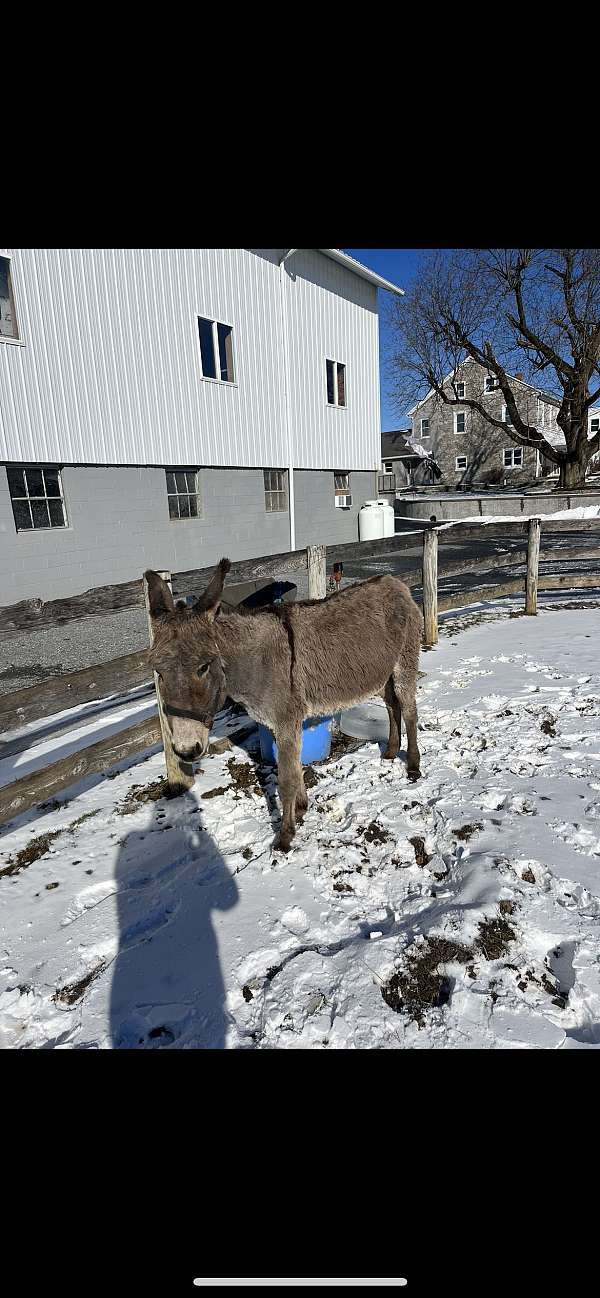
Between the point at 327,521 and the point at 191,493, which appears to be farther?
the point at 327,521

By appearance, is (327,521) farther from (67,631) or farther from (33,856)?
(33,856)

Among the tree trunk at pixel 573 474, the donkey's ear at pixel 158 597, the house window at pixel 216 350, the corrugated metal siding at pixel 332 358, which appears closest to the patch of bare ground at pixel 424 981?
the donkey's ear at pixel 158 597

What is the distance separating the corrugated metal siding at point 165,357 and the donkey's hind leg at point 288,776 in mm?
9819

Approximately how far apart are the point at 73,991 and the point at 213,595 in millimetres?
2220

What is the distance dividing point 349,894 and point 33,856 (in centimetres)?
222

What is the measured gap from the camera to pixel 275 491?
17.6m

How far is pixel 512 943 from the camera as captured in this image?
2.70 metres

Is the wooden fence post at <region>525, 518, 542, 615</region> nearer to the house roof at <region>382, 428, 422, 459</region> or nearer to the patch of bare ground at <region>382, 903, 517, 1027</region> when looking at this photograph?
the patch of bare ground at <region>382, 903, 517, 1027</region>

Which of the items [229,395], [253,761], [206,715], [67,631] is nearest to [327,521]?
[229,395]

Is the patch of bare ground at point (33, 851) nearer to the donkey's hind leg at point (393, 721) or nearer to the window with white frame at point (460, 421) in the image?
the donkey's hind leg at point (393, 721)

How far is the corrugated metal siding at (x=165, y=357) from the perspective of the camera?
1087cm

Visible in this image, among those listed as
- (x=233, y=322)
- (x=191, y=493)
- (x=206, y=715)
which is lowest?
(x=206, y=715)

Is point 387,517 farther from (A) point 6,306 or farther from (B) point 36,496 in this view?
(A) point 6,306
